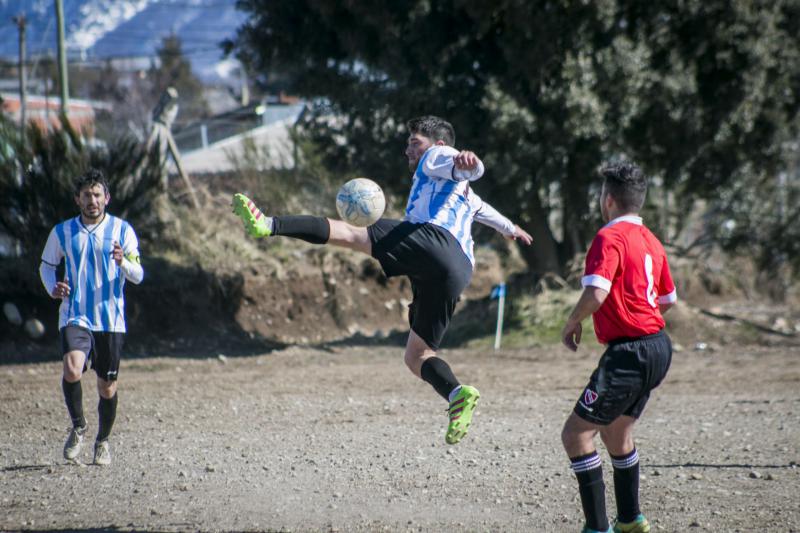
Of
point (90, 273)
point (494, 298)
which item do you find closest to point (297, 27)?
point (494, 298)

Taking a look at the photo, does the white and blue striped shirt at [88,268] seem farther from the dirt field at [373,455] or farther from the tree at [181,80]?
the tree at [181,80]

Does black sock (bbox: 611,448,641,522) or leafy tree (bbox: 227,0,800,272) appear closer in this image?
black sock (bbox: 611,448,641,522)

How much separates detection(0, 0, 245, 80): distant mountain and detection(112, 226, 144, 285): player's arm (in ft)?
28.9

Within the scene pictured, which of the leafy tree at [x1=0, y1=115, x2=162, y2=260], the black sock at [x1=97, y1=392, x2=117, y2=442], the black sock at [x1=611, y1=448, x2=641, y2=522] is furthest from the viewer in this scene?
the leafy tree at [x1=0, y1=115, x2=162, y2=260]

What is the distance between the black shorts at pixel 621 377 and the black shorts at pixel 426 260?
4.92ft

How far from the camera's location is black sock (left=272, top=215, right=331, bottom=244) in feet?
19.2

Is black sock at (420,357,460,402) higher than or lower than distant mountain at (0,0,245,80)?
lower

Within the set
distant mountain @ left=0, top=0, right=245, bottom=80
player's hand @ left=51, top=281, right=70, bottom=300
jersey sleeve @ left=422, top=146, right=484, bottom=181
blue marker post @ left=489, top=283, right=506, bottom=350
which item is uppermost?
distant mountain @ left=0, top=0, right=245, bottom=80

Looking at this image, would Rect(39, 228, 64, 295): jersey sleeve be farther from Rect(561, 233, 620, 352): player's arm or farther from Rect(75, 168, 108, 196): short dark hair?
Rect(561, 233, 620, 352): player's arm

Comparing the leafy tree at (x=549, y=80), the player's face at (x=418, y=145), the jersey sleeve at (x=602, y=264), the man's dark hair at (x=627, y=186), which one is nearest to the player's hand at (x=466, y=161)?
the player's face at (x=418, y=145)

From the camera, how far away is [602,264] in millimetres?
4668

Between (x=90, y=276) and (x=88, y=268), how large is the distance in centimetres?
6

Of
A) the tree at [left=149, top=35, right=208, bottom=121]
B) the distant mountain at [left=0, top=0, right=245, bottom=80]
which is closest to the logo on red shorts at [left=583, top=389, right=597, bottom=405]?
the distant mountain at [left=0, top=0, right=245, bottom=80]

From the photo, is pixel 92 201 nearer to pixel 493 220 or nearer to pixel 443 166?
pixel 443 166
